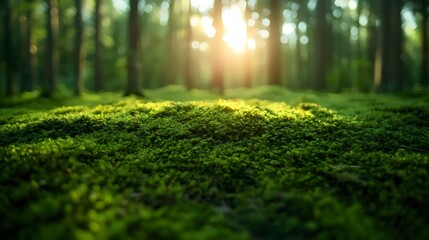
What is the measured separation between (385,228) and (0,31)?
38.2 meters

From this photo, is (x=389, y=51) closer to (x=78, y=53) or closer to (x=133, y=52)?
(x=133, y=52)

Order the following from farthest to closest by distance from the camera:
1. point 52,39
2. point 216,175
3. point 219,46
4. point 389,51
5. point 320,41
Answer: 1. point 320,41
2. point 52,39
3. point 219,46
4. point 389,51
5. point 216,175

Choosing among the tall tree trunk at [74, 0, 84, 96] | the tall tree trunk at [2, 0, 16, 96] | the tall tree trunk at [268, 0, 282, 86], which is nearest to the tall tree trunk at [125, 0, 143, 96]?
the tall tree trunk at [74, 0, 84, 96]

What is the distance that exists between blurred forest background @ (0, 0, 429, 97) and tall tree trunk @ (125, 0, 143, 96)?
0.04m

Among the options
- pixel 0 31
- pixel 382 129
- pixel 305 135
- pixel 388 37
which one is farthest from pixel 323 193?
pixel 0 31

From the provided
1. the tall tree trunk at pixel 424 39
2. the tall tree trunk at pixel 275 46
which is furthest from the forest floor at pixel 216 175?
the tall tree trunk at pixel 424 39

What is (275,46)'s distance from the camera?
56.1 ft

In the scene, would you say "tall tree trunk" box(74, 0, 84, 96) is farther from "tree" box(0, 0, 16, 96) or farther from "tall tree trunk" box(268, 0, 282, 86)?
"tall tree trunk" box(268, 0, 282, 86)

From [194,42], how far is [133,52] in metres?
17.4

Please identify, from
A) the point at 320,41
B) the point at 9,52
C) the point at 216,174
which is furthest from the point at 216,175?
the point at 320,41

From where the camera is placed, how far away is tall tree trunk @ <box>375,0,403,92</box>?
12.2m

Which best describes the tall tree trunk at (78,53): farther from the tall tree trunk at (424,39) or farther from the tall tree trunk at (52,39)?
the tall tree trunk at (424,39)

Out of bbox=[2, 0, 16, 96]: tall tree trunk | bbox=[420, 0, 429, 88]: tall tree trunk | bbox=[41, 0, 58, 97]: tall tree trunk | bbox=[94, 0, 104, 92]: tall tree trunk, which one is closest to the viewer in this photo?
bbox=[41, 0, 58, 97]: tall tree trunk

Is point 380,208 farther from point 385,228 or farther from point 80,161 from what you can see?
point 80,161
